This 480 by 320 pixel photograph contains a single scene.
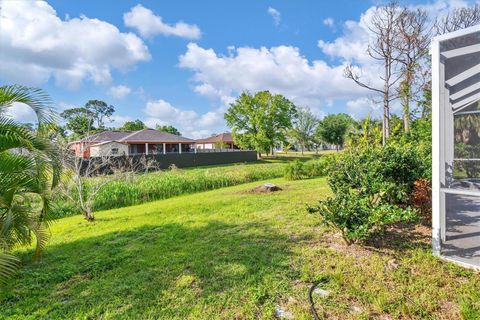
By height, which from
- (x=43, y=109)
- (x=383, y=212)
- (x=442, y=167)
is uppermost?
(x=43, y=109)

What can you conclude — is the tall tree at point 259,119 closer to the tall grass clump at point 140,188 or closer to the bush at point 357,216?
the tall grass clump at point 140,188

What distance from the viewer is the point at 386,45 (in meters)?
Result: 14.2

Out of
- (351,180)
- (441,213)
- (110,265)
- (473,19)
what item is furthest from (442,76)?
(473,19)

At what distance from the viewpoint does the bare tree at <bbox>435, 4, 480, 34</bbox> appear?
14383mm

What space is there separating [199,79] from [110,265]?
20.2m

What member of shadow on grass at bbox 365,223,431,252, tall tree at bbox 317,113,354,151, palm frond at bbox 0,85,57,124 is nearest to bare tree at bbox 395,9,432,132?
shadow on grass at bbox 365,223,431,252

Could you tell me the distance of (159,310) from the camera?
2881 millimetres

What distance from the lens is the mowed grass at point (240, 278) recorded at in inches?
109

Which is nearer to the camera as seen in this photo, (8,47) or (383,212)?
(383,212)

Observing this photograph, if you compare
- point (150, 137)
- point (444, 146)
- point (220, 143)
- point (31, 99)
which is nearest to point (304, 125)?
point (220, 143)

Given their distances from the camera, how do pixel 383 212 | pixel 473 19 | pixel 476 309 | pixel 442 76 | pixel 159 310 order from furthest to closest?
pixel 473 19 → pixel 383 212 → pixel 442 76 → pixel 159 310 → pixel 476 309

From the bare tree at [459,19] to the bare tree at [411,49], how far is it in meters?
1.22

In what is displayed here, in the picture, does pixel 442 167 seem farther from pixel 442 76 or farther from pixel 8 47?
pixel 8 47

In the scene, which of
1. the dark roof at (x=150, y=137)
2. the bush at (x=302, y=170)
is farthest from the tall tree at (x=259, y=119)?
the bush at (x=302, y=170)
